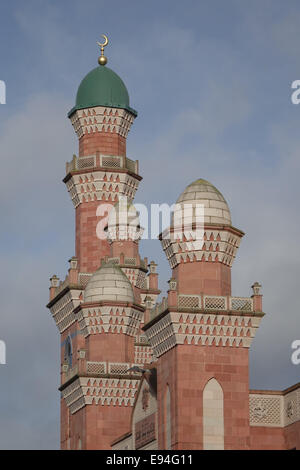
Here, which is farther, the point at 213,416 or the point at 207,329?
the point at 207,329

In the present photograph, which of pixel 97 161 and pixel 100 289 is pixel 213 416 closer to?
pixel 100 289

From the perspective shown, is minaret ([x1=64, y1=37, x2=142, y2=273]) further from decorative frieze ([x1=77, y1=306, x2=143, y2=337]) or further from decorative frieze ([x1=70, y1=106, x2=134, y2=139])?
decorative frieze ([x1=77, y1=306, x2=143, y2=337])

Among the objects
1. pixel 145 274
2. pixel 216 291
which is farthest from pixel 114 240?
pixel 216 291

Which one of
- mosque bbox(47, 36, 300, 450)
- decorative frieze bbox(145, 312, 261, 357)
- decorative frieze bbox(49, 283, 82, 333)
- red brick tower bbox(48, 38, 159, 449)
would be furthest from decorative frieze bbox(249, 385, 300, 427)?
decorative frieze bbox(49, 283, 82, 333)

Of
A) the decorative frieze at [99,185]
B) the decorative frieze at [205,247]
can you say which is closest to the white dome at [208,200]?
the decorative frieze at [205,247]

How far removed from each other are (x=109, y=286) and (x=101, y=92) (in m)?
18.2

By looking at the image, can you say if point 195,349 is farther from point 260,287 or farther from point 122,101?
point 122,101

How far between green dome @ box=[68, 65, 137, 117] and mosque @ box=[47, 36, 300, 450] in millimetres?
100

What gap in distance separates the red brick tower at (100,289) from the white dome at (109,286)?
65 mm

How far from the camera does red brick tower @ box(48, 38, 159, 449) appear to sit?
87875mm

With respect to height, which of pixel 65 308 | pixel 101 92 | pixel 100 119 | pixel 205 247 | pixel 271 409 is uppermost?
pixel 101 92

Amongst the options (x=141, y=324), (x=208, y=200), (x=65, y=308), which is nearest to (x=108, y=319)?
(x=141, y=324)

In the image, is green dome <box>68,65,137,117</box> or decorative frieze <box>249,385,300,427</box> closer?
decorative frieze <box>249,385,300,427</box>

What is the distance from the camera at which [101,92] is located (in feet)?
336
